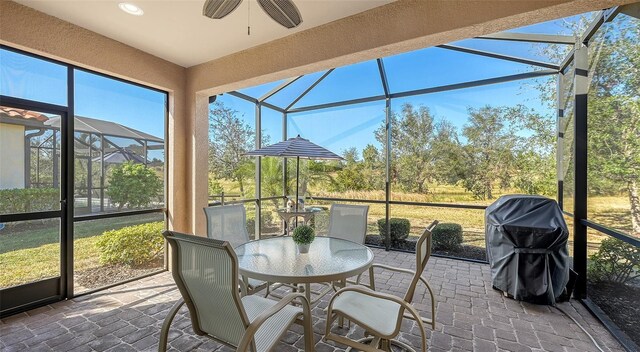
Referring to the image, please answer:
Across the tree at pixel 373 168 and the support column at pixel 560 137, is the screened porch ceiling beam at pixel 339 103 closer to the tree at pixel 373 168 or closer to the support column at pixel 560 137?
the tree at pixel 373 168

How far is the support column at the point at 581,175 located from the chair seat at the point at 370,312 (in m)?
2.75

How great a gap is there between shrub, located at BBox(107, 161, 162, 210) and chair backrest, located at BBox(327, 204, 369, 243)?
2827mm

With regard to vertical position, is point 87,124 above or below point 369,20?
below

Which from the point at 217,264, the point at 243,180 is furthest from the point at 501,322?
the point at 243,180

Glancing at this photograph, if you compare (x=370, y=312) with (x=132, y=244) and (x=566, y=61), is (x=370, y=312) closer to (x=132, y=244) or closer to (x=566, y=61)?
(x=132, y=244)

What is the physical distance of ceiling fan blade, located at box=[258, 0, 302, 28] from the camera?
6.37 ft

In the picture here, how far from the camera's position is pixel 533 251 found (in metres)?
3.08

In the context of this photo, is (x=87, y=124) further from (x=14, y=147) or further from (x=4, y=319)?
(x=4, y=319)

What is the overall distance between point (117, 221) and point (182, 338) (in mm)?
2176

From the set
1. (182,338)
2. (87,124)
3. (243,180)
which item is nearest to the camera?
(182,338)

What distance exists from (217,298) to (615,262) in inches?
152

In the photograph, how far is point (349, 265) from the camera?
2.20 meters

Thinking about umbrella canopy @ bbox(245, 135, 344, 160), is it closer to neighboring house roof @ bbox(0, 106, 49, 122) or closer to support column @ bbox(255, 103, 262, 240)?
support column @ bbox(255, 103, 262, 240)

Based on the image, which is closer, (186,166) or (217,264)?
(217,264)
